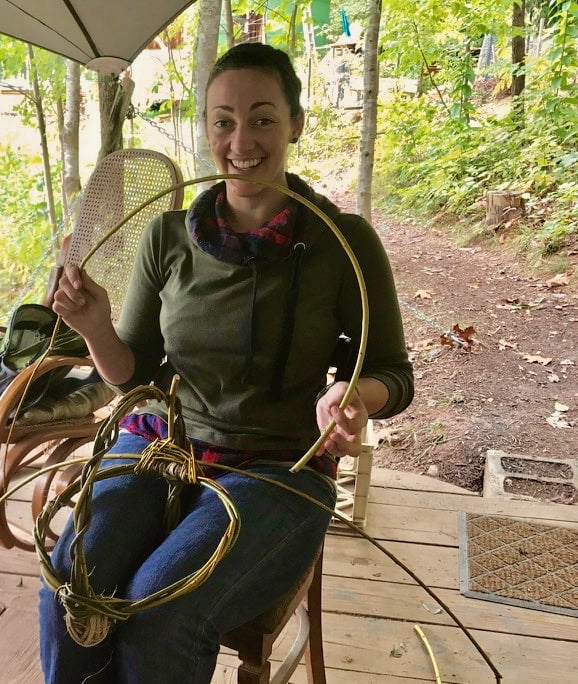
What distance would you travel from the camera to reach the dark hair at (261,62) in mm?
996

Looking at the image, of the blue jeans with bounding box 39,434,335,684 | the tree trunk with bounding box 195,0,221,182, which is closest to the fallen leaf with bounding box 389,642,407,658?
the blue jeans with bounding box 39,434,335,684

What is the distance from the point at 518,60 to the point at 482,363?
11.5ft

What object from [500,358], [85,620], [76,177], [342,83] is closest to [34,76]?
[76,177]

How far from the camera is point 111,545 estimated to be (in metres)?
0.84

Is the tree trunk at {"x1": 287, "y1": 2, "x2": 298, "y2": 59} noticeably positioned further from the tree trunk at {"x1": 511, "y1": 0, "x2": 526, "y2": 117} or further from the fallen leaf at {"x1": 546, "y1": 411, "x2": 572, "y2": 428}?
the tree trunk at {"x1": 511, "y1": 0, "x2": 526, "y2": 117}

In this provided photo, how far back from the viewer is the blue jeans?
2.43ft

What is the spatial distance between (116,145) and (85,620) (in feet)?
6.30

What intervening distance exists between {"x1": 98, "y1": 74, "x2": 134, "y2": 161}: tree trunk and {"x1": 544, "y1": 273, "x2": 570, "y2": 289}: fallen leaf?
2.66m

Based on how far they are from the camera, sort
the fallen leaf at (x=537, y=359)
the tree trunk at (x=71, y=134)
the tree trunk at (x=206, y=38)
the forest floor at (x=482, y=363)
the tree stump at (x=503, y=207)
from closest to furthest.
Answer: the tree trunk at (x=206, y=38) < the forest floor at (x=482, y=363) < the tree trunk at (x=71, y=134) < the fallen leaf at (x=537, y=359) < the tree stump at (x=503, y=207)

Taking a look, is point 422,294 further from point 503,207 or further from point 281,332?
point 281,332

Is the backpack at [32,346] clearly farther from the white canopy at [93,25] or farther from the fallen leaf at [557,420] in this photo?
the fallen leaf at [557,420]

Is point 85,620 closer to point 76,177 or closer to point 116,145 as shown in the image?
point 116,145

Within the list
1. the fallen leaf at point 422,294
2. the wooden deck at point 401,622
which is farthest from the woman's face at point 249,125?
the fallen leaf at point 422,294

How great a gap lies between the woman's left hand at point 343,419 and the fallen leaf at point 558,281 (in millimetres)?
3180
